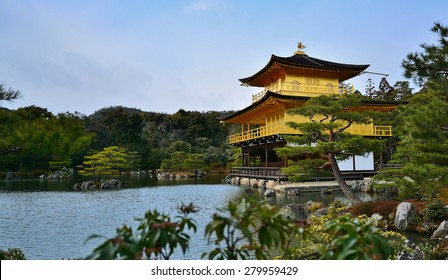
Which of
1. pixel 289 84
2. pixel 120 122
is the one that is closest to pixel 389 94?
pixel 289 84

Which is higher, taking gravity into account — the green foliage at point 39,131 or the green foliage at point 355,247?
the green foliage at point 39,131

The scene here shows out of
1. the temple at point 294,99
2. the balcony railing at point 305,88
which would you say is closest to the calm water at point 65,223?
the temple at point 294,99

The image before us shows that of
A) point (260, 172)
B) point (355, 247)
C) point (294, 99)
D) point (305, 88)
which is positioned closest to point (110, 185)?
point (260, 172)

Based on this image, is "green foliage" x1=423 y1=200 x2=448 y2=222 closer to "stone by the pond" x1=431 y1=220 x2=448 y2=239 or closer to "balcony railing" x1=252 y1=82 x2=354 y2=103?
"stone by the pond" x1=431 y1=220 x2=448 y2=239

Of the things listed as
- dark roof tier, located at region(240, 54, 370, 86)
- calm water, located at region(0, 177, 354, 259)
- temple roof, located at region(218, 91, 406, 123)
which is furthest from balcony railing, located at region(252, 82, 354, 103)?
calm water, located at region(0, 177, 354, 259)

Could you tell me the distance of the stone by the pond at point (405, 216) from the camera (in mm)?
7379

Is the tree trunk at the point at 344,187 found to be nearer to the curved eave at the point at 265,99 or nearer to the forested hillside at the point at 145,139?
the curved eave at the point at 265,99

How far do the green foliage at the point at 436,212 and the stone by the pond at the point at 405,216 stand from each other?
0.94 ft

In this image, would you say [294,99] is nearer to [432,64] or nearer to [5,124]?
[432,64]

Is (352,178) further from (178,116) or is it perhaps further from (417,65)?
(178,116)

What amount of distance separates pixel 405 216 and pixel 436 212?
640 millimetres

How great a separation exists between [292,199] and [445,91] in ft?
26.2

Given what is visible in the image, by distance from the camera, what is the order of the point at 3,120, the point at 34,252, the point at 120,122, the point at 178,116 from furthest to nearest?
the point at 178,116 < the point at 120,122 < the point at 34,252 < the point at 3,120
